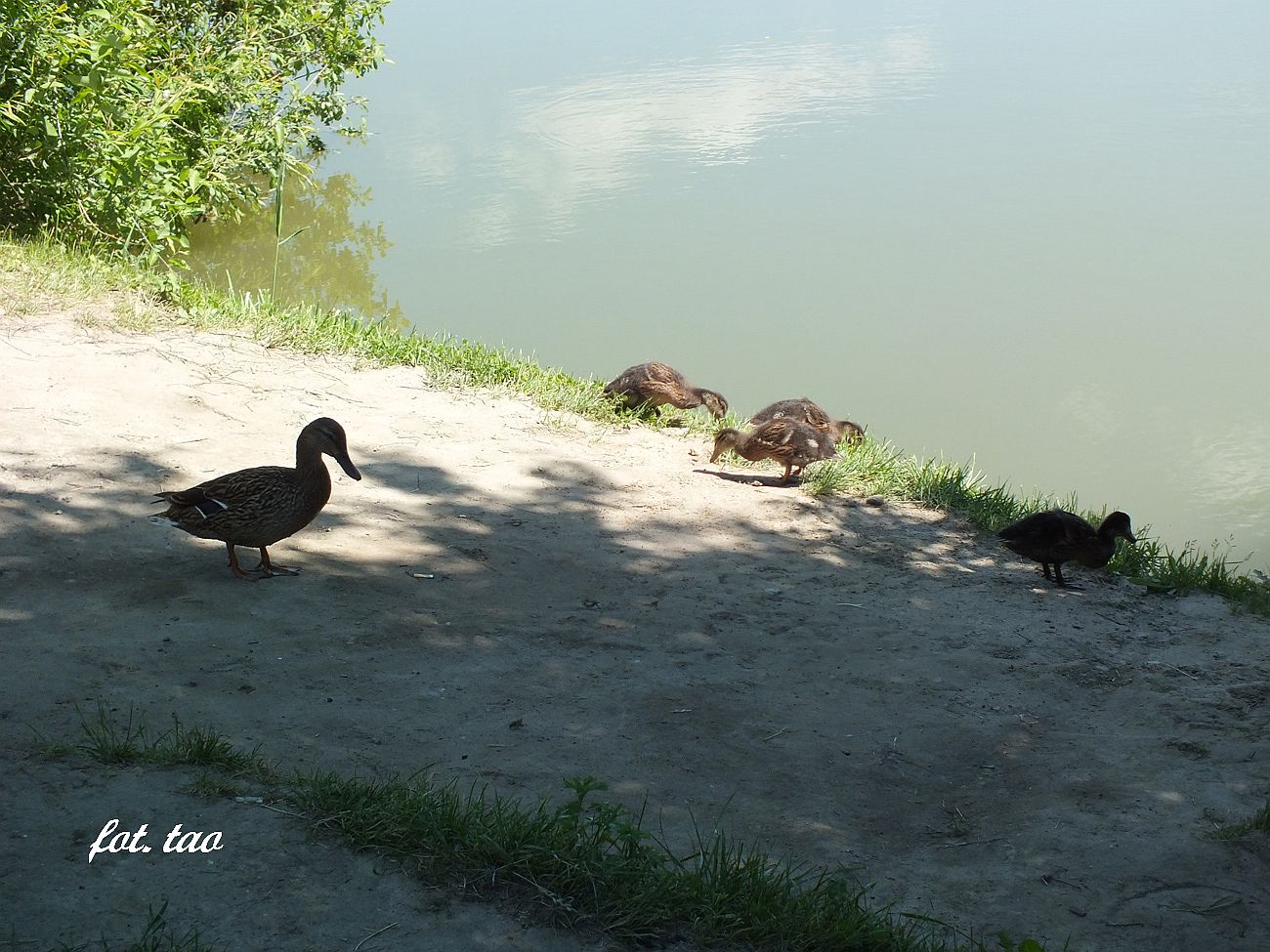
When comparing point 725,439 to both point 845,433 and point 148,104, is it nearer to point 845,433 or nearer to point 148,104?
point 845,433

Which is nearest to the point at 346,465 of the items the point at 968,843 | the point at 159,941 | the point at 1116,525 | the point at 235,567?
the point at 235,567

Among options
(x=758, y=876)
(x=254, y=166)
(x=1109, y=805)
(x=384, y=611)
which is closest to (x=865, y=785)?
(x=1109, y=805)

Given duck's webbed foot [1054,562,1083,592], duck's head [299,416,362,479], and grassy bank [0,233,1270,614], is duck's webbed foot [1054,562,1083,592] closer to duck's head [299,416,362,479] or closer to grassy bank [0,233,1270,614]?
grassy bank [0,233,1270,614]

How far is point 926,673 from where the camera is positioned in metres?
5.81

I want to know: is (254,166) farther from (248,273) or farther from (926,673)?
(926,673)

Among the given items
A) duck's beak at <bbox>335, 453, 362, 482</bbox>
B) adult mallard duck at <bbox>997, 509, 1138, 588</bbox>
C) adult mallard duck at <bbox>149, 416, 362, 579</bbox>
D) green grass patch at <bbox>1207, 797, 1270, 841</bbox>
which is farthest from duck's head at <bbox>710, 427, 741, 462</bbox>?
green grass patch at <bbox>1207, 797, 1270, 841</bbox>

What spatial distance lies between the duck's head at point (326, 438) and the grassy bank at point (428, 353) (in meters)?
3.34

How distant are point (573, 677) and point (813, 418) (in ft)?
15.9

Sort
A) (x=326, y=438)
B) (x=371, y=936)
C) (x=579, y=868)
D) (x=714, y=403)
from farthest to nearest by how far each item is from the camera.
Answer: (x=714, y=403) < (x=326, y=438) < (x=579, y=868) < (x=371, y=936)

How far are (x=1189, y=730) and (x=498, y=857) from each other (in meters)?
3.30

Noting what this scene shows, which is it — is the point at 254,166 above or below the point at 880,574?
above

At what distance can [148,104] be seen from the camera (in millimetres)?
11078

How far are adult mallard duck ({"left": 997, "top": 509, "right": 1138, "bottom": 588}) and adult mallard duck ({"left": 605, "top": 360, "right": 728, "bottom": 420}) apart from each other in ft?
11.0

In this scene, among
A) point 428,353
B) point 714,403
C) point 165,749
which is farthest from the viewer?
point 714,403
